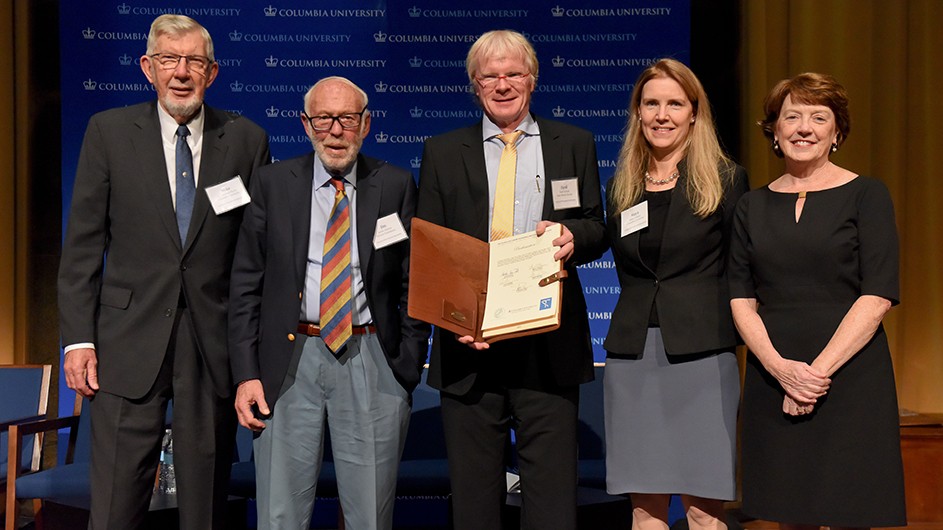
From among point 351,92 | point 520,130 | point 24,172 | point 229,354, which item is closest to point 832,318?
point 520,130

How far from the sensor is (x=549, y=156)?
281cm

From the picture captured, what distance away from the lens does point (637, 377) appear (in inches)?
113

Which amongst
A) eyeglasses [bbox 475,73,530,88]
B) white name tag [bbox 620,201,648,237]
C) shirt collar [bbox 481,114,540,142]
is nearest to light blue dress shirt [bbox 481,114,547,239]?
shirt collar [bbox 481,114,540,142]

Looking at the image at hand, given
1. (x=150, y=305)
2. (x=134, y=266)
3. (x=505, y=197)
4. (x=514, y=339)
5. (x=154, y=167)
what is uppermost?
(x=154, y=167)

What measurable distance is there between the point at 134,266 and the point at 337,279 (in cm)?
68

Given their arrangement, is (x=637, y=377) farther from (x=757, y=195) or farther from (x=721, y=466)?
(x=757, y=195)

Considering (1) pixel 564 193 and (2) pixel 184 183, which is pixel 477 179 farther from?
(2) pixel 184 183

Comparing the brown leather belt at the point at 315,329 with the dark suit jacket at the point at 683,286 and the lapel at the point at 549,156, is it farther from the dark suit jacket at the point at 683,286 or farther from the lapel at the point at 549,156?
the dark suit jacket at the point at 683,286

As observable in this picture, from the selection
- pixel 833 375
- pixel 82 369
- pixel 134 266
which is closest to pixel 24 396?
pixel 82 369

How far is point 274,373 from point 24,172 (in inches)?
117

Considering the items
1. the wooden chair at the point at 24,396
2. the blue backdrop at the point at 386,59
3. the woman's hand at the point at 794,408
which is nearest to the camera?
the woman's hand at the point at 794,408

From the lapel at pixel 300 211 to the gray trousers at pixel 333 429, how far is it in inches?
9.3

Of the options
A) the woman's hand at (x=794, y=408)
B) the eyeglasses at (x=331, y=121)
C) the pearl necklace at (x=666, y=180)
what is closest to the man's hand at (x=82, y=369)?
the eyeglasses at (x=331, y=121)

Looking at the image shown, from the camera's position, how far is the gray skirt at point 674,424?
277 centimetres
